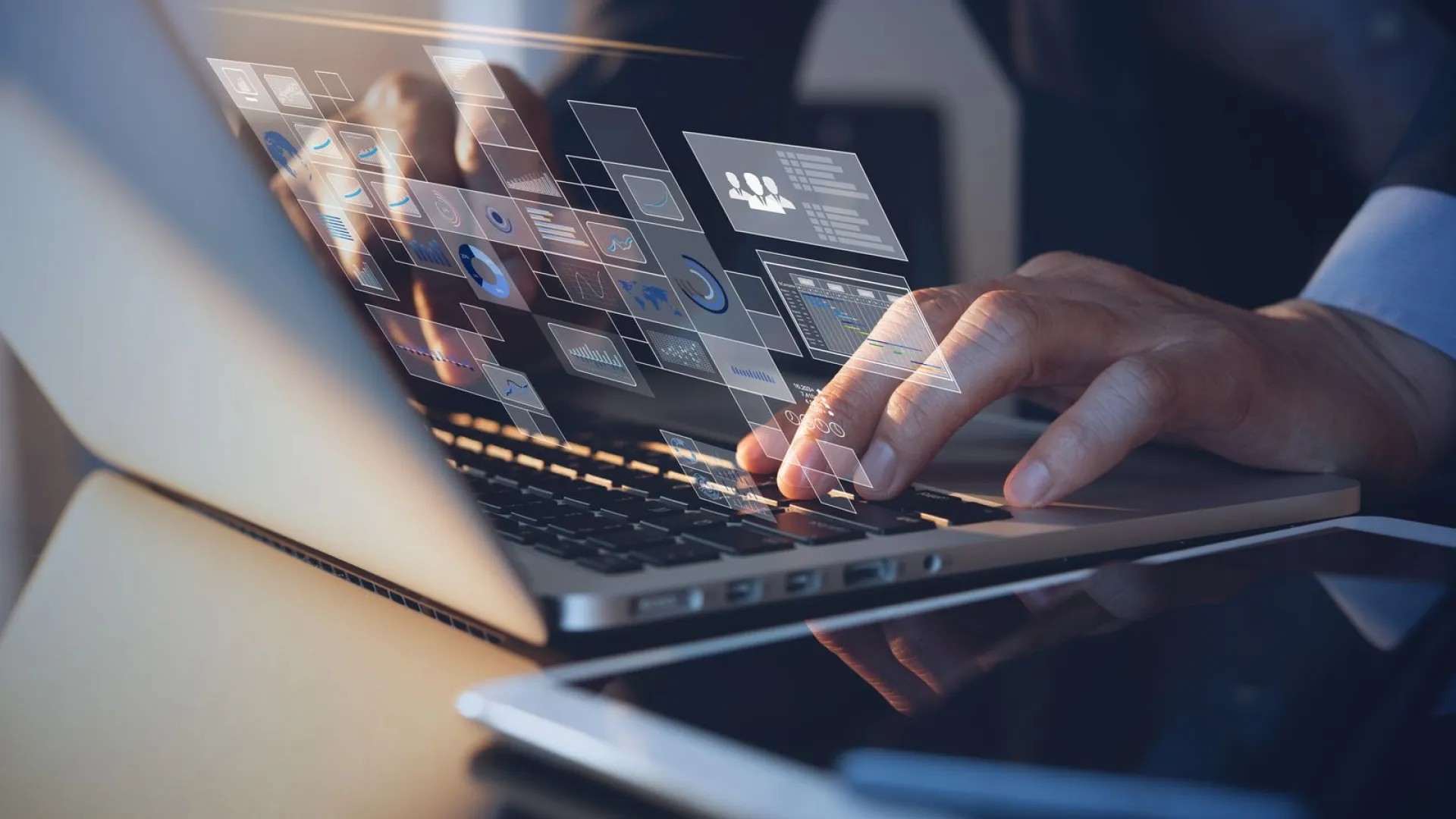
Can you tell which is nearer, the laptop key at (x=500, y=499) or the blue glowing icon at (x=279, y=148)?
the laptop key at (x=500, y=499)

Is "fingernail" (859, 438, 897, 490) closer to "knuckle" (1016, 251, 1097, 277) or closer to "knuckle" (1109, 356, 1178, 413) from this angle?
"knuckle" (1109, 356, 1178, 413)

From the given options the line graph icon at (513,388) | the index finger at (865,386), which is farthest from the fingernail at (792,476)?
the line graph icon at (513,388)

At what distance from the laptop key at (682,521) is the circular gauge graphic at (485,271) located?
0.31 metres

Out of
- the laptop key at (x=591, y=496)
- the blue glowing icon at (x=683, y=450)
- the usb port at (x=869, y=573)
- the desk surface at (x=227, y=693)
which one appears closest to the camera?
the desk surface at (x=227, y=693)

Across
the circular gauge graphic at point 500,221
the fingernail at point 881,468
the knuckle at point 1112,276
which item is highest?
the circular gauge graphic at point 500,221

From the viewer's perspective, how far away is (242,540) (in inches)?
20.1

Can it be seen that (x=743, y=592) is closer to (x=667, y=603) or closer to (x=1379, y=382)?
(x=667, y=603)

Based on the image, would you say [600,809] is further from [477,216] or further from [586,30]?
[586,30]

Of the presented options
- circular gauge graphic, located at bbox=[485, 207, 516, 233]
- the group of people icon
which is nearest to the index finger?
the group of people icon

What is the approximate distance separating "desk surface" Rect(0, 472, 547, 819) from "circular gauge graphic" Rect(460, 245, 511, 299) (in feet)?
0.85

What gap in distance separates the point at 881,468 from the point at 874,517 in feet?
0.17

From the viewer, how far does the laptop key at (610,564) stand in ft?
1.24

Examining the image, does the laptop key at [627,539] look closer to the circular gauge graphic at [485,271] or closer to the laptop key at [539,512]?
the laptop key at [539,512]

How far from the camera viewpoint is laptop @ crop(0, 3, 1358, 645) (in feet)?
1.13
